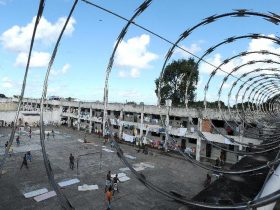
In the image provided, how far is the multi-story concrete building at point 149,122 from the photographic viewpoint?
32656mm

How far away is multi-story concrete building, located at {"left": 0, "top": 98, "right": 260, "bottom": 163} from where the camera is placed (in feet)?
107

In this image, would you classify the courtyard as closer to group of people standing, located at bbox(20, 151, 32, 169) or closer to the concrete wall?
group of people standing, located at bbox(20, 151, 32, 169)

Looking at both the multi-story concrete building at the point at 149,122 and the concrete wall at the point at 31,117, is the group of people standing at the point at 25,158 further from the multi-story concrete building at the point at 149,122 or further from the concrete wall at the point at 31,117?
the concrete wall at the point at 31,117

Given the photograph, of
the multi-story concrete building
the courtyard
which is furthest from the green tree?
the courtyard

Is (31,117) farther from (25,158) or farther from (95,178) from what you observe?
(95,178)

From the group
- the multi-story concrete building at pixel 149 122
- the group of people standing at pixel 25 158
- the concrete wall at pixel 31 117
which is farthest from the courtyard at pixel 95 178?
the concrete wall at pixel 31 117

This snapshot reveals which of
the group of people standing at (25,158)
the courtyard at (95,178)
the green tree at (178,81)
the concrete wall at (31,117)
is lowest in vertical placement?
the courtyard at (95,178)

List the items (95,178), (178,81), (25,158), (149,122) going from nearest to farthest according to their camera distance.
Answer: (95,178) → (25,158) → (149,122) → (178,81)

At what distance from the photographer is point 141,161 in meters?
30.7

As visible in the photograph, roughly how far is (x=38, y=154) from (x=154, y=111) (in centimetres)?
1701

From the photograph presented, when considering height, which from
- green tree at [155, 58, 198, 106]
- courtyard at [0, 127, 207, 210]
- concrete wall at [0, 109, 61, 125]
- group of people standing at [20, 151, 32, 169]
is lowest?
courtyard at [0, 127, 207, 210]

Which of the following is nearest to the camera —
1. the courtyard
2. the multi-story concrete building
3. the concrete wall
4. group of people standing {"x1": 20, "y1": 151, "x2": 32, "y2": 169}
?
the courtyard

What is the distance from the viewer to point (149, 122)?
4188 centimetres

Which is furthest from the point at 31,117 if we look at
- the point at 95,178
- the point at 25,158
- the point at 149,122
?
the point at 95,178
